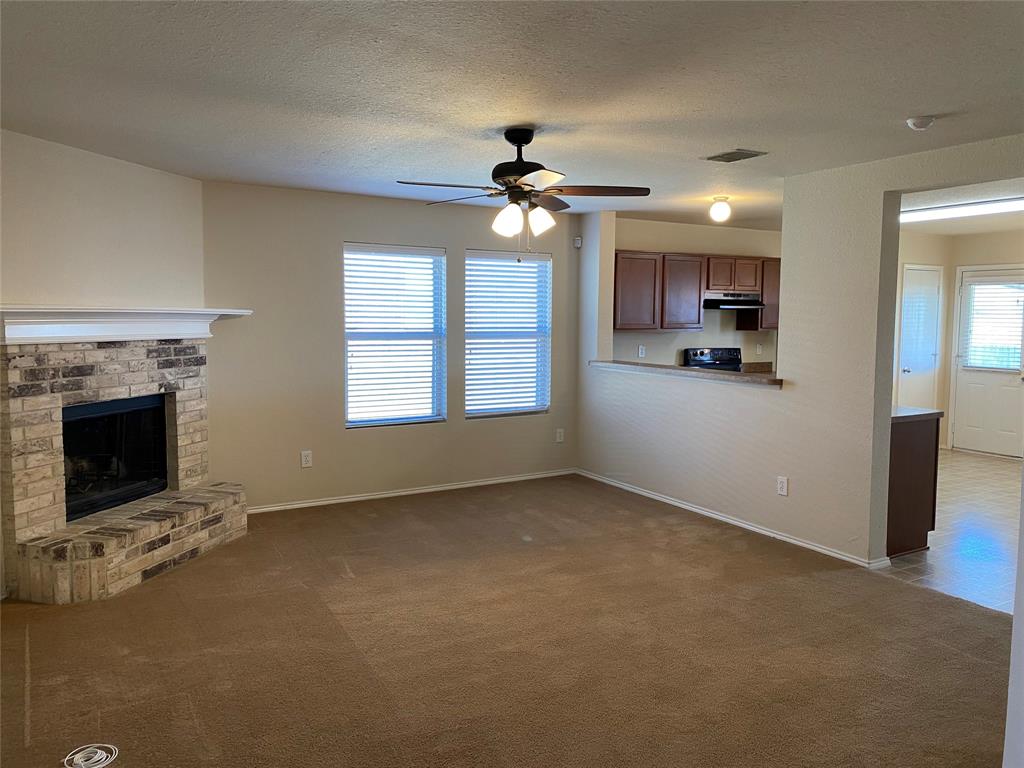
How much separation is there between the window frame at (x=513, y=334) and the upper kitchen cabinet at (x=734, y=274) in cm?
169

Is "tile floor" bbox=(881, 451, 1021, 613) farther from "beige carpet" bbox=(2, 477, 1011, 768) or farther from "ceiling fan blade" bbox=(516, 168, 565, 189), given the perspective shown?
"ceiling fan blade" bbox=(516, 168, 565, 189)

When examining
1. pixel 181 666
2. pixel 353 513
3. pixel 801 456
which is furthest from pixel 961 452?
pixel 181 666

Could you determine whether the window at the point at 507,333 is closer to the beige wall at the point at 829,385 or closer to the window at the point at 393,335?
the window at the point at 393,335

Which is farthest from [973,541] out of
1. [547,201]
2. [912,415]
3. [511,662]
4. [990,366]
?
[990,366]

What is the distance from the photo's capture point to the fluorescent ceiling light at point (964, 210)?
18.5 feet

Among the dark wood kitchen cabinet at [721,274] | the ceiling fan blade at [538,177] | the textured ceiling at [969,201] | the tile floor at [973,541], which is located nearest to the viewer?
the ceiling fan blade at [538,177]

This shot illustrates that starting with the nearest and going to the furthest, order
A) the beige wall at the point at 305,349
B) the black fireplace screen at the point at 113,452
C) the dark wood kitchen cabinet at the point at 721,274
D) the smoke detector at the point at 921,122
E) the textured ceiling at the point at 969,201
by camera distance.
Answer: the smoke detector at the point at 921,122 → the black fireplace screen at the point at 113,452 → the textured ceiling at the point at 969,201 → the beige wall at the point at 305,349 → the dark wood kitchen cabinet at the point at 721,274

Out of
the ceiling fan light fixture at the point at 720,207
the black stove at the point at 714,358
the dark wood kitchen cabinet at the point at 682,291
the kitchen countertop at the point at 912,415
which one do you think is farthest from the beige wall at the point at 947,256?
the kitchen countertop at the point at 912,415

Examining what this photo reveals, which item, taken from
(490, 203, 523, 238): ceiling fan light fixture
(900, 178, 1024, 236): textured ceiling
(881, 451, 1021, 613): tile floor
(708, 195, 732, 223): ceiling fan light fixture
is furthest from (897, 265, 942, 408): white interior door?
(490, 203, 523, 238): ceiling fan light fixture

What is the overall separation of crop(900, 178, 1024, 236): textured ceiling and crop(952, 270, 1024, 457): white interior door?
1.63 ft

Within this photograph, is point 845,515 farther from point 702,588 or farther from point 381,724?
point 381,724

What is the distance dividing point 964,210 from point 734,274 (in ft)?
6.54

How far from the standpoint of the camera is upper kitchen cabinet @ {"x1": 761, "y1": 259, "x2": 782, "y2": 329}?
24.0ft

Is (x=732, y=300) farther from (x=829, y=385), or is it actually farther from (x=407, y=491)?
(x=407, y=491)
